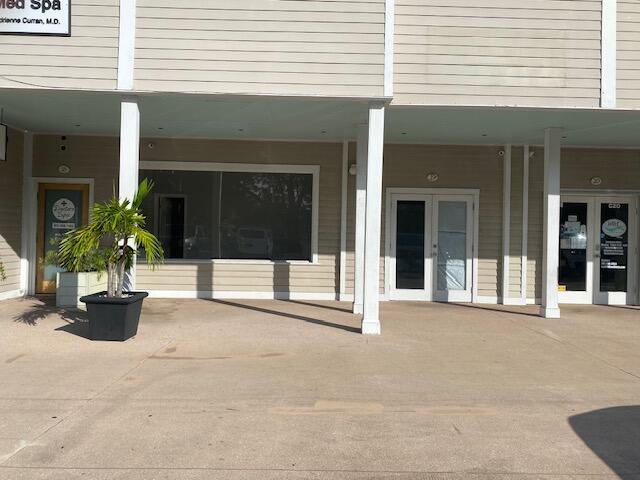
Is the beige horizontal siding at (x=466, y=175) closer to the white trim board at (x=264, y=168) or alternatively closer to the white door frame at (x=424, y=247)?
the white door frame at (x=424, y=247)

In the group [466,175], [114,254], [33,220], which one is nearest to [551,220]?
[466,175]

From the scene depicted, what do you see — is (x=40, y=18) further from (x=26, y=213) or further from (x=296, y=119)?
(x=26, y=213)

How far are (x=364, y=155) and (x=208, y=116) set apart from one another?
2457 mm

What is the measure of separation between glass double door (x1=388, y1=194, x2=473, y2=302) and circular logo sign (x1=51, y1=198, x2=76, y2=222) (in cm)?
603

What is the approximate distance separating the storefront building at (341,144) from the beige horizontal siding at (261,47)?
0.08 ft

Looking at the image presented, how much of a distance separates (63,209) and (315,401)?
8.11m

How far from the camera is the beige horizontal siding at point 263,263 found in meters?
11.3

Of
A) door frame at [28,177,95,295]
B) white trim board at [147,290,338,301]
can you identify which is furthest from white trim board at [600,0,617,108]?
door frame at [28,177,95,295]

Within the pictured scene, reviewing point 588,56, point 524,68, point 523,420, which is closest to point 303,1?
point 524,68

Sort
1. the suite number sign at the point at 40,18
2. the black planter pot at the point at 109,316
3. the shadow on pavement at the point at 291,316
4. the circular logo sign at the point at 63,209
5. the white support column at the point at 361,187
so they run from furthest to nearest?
the circular logo sign at the point at 63,209, the white support column at the point at 361,187, the shadow on pavement at the point at 291,316, the suite number sign at the point at 40,18, the black planter pot at the point at 109,316

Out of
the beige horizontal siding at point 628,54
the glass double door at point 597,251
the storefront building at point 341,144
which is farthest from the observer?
the glass double door at point 597,251

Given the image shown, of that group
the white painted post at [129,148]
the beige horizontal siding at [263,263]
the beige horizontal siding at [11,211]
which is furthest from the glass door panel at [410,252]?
the beige horizontal siding at [11,211]

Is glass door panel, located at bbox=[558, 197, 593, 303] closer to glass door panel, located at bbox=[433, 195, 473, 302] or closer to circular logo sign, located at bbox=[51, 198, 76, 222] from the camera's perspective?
glass door panel, located at bbox=[433, 195, 473, 302]

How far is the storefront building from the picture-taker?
7.77 metres
